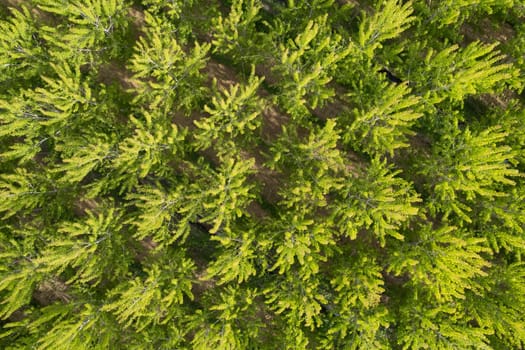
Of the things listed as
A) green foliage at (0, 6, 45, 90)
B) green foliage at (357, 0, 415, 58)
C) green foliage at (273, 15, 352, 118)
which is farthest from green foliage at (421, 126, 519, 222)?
green foliage at (0, 6, 45, 90)

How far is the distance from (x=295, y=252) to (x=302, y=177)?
7.87ft

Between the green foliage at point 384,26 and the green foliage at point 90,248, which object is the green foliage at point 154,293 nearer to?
the green foliage at point 90,248

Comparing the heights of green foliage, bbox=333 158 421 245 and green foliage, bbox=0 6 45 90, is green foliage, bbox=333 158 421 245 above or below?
above

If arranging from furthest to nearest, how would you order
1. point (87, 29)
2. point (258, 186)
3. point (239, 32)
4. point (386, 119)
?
1. point (258, 186)
2. point (239, 32)
3. point (87, 29)
4. point (386, 119)

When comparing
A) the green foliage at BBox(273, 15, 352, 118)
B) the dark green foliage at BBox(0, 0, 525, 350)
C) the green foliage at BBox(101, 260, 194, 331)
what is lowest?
the green foliage at BBox(101, 260, 194, 331)

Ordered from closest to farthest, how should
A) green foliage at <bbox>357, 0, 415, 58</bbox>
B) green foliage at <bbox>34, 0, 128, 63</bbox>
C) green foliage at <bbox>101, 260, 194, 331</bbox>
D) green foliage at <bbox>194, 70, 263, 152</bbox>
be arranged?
green foliage at <bbox>357, 0, 415, 58</bbox> → green foliage at <bbox>194, 70, 263, 152</bbox> → green foliage at <bbox>101, 260, 194, 331</bbox> → green foliage at <bbox>34, 0, 128, 63</bbox>

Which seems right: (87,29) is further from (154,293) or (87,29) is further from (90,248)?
(154,293)

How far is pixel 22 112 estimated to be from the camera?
1109cm

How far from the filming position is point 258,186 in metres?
12.7

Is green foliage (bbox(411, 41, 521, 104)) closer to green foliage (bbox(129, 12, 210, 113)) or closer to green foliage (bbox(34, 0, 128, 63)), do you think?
green foliage (bbox(129, 12, 210, 113))

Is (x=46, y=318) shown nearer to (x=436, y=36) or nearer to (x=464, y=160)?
(x=464, y=160)

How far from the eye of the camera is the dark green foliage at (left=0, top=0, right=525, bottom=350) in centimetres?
1085

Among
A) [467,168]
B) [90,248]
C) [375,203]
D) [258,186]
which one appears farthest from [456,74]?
[90,248]

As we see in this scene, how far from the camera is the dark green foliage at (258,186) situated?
1085cm
